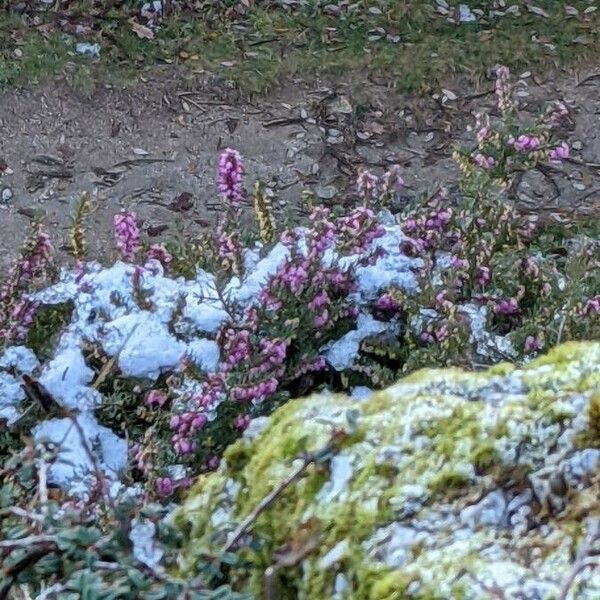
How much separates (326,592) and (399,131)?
5.33 metres

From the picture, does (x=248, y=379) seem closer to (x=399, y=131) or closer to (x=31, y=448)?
(x=31, y=448)

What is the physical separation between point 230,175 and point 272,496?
174 cm

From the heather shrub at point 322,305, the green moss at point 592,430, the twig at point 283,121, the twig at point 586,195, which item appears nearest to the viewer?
the green moss at point 592,430

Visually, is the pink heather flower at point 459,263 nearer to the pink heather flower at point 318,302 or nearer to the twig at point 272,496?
the pink heather flower at point 318,302

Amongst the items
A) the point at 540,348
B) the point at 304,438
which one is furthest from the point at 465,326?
the point at 304,438

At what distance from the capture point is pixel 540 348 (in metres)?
2.76

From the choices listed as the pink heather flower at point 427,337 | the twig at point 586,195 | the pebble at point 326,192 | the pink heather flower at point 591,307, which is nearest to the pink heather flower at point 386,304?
the pink heather flower at point 427,337

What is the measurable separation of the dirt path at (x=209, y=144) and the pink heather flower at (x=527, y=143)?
8.48 ft

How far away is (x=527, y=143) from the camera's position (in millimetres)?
3348

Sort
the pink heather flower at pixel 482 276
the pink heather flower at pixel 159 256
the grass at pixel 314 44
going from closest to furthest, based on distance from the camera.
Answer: the pink heather flower at pixel 482 276 → the pink heather flower at pixel 159 256 → the grass at pixel 314 44

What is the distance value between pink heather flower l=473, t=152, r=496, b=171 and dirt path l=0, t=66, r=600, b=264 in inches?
102

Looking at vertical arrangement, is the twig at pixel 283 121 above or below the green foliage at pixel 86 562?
below

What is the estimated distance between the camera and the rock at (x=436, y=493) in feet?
4.51

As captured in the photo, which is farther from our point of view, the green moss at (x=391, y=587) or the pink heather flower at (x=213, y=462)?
the pink heather flower at (x=213, y=462)
